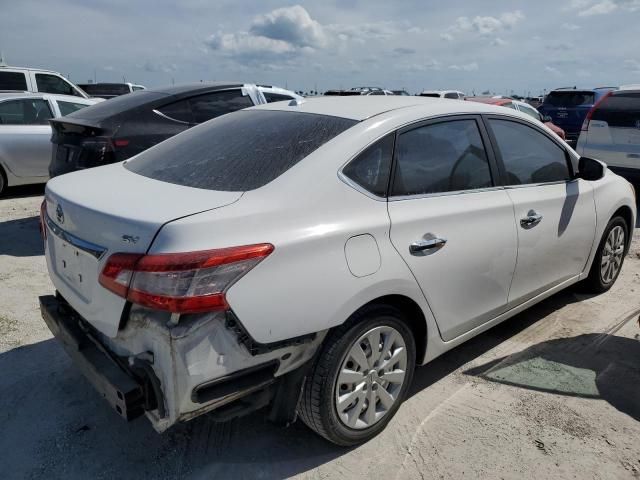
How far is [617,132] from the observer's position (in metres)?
7.84

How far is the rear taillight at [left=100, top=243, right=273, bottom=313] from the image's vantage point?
192 cm

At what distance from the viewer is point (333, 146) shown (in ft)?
8.14

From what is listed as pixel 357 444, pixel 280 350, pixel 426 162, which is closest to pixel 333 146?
pixel 426 162

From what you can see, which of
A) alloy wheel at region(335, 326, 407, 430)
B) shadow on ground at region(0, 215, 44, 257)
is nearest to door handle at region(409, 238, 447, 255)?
alloy wheel at region(335, 326, 407, 430)

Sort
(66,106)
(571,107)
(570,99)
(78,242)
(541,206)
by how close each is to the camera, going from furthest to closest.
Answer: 1. (570,99)
2. (571,107)
3. (66,106)
4. (541,206)
5. (78,242)

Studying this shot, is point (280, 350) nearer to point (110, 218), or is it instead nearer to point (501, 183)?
point (110, 218)

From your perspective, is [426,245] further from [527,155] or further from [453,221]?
[527,155]

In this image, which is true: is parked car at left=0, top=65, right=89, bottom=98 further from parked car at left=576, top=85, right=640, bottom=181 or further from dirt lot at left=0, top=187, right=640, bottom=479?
parked car at left=576, top=85, right=640, bottom=181

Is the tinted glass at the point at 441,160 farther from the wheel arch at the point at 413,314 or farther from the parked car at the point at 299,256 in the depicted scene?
the wheel arch at the point at 413,314

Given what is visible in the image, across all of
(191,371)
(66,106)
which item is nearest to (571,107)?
(66,106)

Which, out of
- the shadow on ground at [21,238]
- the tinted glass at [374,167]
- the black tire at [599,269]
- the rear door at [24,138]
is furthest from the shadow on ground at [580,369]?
the rear door at [24,138]

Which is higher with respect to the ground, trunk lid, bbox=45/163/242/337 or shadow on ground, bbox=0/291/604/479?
trunk lid, bbox=45/163/242/337

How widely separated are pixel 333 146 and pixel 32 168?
675cm

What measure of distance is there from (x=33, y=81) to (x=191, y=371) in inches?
463
